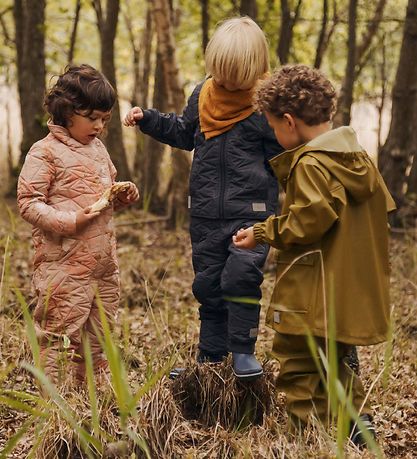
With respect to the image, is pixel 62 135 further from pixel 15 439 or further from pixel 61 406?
pixel 15 439

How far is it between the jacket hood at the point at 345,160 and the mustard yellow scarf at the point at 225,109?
1.97ft

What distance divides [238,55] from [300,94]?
0.48 metres

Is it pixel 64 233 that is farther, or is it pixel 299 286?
pixel 64 233

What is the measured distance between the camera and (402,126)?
8484 millimetres

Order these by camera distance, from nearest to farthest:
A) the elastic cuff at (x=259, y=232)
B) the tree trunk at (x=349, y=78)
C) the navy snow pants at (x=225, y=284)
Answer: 1. the elastic cuff at (x=259, y=232)
2. the navy snow pants at (x=225, y=284)
3. the tree trunk at (x=349, y=78)

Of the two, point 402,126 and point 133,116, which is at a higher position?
point 133,116

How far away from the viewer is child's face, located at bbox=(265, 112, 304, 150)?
315cm

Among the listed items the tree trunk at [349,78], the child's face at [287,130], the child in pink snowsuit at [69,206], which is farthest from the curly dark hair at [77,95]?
the tree trunk at [349,78]

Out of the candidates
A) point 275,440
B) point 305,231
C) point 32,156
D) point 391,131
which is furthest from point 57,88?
point 391,131

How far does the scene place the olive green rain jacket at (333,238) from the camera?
2963mm

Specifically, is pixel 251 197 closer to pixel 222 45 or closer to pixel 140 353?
pixel 222 45

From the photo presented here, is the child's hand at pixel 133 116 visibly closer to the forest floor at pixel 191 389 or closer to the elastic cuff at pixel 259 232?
the forest floor at pixel 191 389

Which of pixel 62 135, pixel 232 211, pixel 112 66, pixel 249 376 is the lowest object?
pixel 249 376

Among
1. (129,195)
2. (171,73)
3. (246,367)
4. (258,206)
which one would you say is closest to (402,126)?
(171,73)
